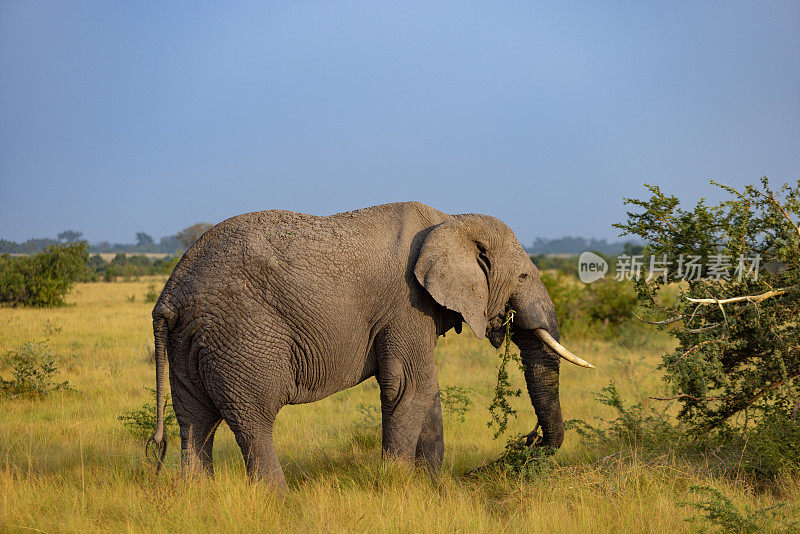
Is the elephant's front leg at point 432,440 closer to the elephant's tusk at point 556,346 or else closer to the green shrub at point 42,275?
the elephant's tusk at point 556,346

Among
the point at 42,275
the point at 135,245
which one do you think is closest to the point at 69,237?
the point at 42,275

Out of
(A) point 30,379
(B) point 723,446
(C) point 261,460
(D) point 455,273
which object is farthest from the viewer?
(A) point 30,379

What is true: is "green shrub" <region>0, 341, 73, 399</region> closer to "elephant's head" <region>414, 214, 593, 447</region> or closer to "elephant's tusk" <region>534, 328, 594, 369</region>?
"elephant's head" <region>414, 214, 593, 447</region>

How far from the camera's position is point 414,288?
224 inches

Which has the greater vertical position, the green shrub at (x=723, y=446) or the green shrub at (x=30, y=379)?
the green shrub at (x=30, y=379)

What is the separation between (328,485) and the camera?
18.1ft

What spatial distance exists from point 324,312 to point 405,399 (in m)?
1.12

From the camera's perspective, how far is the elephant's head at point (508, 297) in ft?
19.0

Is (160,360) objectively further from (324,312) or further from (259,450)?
(324,312)

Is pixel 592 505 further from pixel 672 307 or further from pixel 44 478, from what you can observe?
pixel 44 478

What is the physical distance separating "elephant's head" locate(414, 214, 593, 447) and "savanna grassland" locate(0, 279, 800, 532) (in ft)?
2.35

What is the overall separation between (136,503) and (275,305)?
1.86m

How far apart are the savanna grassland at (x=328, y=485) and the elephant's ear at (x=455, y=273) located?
60.4 inches

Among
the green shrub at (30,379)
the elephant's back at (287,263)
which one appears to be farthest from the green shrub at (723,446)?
the green shrub at (30,379)
